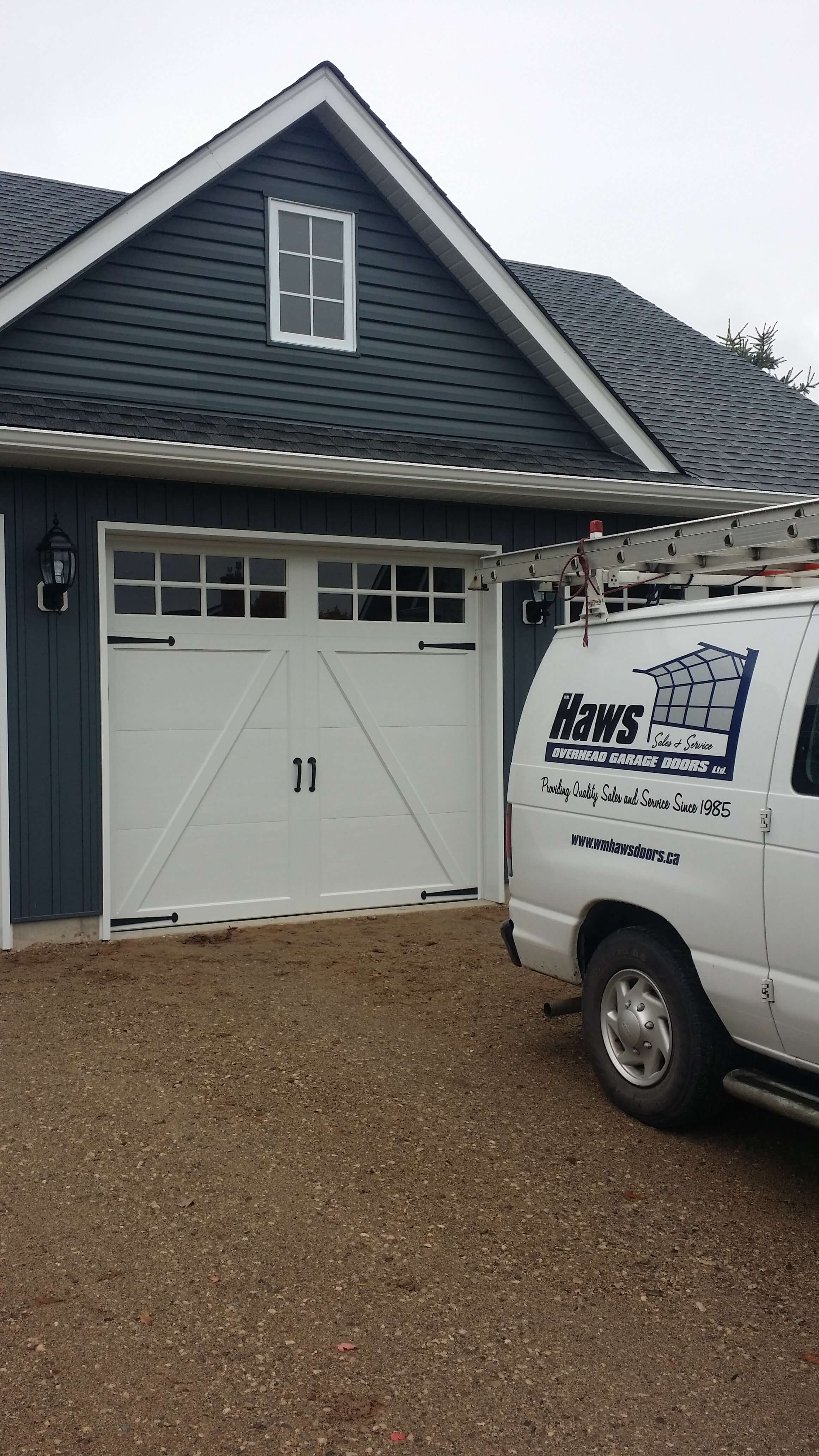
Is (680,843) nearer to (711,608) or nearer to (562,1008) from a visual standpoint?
(711,608)

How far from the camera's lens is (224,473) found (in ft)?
25.7

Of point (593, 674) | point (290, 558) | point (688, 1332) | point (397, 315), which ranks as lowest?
point (688, 1332)

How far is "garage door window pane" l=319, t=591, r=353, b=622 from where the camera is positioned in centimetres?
868

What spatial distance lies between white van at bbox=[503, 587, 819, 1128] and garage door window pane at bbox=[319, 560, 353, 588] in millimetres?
3617

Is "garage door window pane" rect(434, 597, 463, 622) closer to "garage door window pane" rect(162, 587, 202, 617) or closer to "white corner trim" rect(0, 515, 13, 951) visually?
"garage door window pane" rect(162, 587, 202, 617)

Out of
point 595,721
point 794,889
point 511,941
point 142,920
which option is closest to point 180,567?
point 142,920

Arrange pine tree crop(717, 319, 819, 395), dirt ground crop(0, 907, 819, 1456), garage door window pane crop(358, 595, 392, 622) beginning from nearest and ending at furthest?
dirt ground crop(0, 907, 819, 1456) → garage door window pane crop(358, 595, 392, 622) → pine tree crop(717, 319, 819, 395)

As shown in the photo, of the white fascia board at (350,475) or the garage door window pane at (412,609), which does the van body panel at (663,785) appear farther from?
the garage door window pane at (412,609)

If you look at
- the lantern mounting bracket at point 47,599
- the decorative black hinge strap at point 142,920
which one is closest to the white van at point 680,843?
the decorative black hinge strap at point 142,920

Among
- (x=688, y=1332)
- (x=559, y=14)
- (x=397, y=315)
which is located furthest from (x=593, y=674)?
(x=559, y=14)

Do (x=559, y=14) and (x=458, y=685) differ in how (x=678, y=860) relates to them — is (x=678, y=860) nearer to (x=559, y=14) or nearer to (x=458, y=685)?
(x=458, y=685)

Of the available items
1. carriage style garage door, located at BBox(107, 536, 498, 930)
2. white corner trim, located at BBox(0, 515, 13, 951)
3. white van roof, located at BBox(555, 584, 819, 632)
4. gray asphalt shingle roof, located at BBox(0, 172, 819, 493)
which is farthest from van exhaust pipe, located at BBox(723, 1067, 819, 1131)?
gray asphalt shingle roof, located at BBox(0, 172, 819, 493)

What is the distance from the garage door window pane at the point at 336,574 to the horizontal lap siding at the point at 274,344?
1.16 m

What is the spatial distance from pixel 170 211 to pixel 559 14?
4.66 metres
